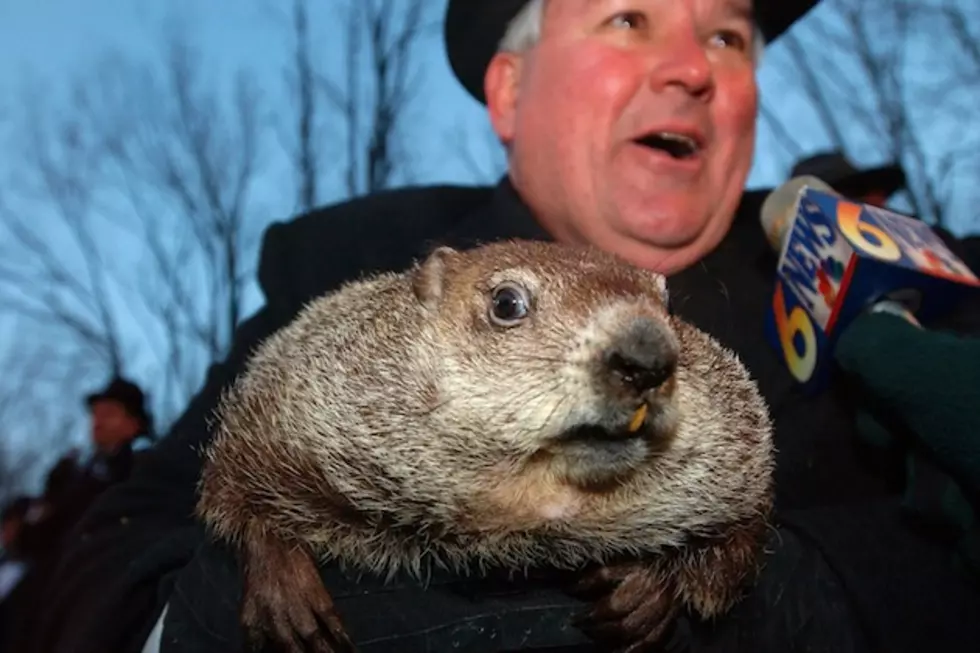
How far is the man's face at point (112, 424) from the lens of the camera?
241 inches

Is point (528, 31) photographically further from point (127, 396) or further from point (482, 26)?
point (127, 396)

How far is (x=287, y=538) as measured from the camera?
6.68 ft

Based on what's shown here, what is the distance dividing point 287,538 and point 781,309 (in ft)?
5.61

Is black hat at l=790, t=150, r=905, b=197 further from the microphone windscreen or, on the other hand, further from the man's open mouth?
the man's open mouth

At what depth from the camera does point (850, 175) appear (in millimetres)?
3789

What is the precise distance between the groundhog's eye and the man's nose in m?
1.26

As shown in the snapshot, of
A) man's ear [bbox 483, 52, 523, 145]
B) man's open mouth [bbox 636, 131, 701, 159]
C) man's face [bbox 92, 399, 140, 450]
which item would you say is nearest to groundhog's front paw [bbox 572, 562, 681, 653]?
man's open mouth [bbox 636, 131, 701, 159]

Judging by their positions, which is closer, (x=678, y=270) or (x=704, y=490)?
(x=704, y=490)

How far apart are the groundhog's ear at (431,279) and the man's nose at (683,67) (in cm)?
113

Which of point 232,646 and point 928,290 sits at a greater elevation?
point 928,290

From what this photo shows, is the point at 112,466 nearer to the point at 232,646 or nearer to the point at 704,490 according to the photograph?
the point at 232,646

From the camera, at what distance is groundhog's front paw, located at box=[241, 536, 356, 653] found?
6.27 ft

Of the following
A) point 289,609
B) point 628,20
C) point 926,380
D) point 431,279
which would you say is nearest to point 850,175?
point 628,20

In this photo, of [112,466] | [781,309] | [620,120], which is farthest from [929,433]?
[112,466]
